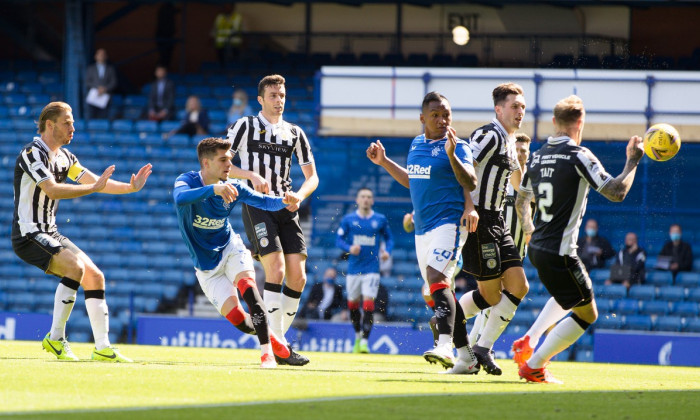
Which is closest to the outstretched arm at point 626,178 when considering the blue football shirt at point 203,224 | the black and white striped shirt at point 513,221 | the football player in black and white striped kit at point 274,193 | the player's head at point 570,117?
the player's head at point 570,117

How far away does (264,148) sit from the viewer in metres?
9.57

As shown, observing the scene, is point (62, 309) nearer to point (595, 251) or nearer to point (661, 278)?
point (595, 251)

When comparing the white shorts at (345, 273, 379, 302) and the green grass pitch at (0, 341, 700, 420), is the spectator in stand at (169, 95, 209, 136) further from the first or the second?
the green grass pitch at (0, 341, 700, 420)

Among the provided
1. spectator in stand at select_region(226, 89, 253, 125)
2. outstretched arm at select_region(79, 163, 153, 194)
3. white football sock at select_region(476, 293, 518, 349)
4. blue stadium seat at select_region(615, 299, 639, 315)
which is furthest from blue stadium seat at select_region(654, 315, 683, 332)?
outstretched arm at select_region(79, 163, 153, 194)

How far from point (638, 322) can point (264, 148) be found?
892 cm

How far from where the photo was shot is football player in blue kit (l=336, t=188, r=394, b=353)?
15570mm

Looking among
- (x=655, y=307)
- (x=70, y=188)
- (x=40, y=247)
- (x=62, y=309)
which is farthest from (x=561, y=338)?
(x=655, y=307)

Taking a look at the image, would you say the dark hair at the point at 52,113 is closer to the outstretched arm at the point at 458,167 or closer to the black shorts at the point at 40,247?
the black shorts at the point at 40,247

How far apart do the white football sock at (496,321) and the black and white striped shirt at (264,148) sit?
213cm

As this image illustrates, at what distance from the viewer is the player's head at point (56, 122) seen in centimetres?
922

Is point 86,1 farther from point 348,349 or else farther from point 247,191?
point 247,191

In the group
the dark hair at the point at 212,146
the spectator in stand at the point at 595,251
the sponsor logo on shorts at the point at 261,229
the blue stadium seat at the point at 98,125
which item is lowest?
the spectator in stand at the point at 595,251

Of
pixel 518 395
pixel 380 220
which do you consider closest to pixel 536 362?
pixel 518 395

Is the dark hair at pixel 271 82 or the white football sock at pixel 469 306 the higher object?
the dark hair at pixel 271 82
